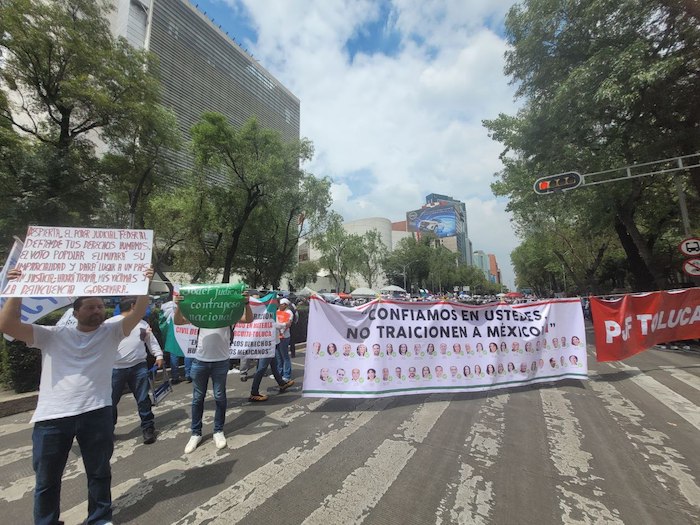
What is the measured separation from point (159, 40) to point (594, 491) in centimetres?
5366

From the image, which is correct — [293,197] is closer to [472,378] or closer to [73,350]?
[472,378]

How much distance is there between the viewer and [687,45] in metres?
11.0

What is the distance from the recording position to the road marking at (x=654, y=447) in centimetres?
335

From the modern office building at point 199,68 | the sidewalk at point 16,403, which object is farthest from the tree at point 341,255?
the sidewalk at point 16,403

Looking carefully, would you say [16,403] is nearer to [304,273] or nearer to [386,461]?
[386,461]

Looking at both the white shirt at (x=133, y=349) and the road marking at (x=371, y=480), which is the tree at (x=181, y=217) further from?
the road marking at (x=371, y=480)

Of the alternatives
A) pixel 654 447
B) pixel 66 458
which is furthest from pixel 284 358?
pixel 654 447

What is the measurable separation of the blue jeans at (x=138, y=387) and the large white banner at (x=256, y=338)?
7.22 ft

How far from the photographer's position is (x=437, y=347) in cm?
591

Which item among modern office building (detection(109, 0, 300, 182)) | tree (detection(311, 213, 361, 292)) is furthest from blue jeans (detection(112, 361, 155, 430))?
tree (detection(311, 213, 361, 292))

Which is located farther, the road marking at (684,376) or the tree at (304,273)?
the tree at (304,273)

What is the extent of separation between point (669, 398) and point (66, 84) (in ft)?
61.3

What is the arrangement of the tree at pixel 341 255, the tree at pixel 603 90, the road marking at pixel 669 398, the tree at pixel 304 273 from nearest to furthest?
the road marking at pixel 669 398 → the tree at pixel 603 90 → the tree at pixel 341 255 → the tree at pixel 304 273

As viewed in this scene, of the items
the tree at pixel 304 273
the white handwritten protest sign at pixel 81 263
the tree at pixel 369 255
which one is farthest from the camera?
the tree at pixel 304 273
